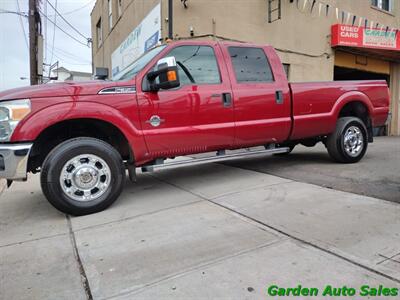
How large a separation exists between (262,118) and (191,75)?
1.28 meters

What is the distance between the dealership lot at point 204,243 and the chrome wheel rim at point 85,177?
27 centimetres

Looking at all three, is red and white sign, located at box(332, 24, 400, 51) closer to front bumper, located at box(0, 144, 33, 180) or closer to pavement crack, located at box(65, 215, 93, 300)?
front bumper, located at box(0, 144, 33, 180)

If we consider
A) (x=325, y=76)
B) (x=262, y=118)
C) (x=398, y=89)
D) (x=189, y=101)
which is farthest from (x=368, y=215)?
(x=398, y=89)

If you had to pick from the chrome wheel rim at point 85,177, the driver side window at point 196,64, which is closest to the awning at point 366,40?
the driver side window at point 196,64

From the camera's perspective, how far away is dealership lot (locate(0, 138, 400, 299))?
7.75 feet

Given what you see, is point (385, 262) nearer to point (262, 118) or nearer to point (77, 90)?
point (262, 118)

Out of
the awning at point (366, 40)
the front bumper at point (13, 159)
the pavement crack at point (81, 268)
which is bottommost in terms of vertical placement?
the pavement crack at point (81, 268)

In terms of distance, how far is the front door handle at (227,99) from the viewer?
473cm

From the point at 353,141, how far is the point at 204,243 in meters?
4.35

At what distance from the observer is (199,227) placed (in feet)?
11.2

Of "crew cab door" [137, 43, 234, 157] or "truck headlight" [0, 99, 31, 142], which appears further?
"crew cab door" [137, 43, 234, 157]

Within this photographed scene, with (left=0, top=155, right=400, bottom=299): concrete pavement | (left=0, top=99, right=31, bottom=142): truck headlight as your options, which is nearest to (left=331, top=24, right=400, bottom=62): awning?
(left=0, top=155, right=400, bottom=299): concrete pavement

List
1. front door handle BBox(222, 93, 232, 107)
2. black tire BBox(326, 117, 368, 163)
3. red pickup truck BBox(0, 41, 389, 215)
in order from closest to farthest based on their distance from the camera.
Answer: red pickup truck BBox(0, 41, 389, 215) < front door handle BBox(222, 93, 232, 107) < black tire BBox(326, 117, 368, 163)

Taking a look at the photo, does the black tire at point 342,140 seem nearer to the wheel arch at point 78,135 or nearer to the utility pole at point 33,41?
the wheel arch at point 78,135
